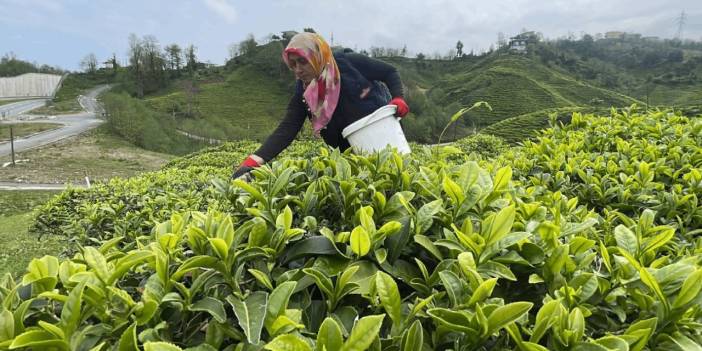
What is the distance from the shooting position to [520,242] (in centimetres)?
103

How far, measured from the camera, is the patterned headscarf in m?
2.87

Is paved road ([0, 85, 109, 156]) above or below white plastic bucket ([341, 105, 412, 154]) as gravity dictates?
below

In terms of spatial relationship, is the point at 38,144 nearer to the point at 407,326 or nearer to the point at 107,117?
the point at 107,117

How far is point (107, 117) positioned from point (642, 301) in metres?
41.1

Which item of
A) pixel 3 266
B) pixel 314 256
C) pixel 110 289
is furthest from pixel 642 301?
pixel 3 266

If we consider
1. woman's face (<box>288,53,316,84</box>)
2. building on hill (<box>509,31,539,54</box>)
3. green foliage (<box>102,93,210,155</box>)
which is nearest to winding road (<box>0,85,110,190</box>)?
green foliage (<box>102,93,210,155</box>)

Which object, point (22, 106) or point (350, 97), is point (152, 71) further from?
point (350, 97)

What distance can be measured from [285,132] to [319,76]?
17.6 inches

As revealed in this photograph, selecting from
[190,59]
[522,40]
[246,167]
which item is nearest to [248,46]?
[190,59]

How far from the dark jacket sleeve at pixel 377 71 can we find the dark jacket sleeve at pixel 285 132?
1.66 ft

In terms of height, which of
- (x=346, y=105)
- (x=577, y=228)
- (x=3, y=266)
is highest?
(x=346, y=105)

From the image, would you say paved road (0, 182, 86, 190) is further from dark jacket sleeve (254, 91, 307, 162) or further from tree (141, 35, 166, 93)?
tree (141, 35, 166, 93)

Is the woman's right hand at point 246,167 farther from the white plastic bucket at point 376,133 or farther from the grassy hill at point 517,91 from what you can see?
the grassy hill at point 517,91

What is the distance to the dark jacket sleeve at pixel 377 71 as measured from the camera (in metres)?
3.25
